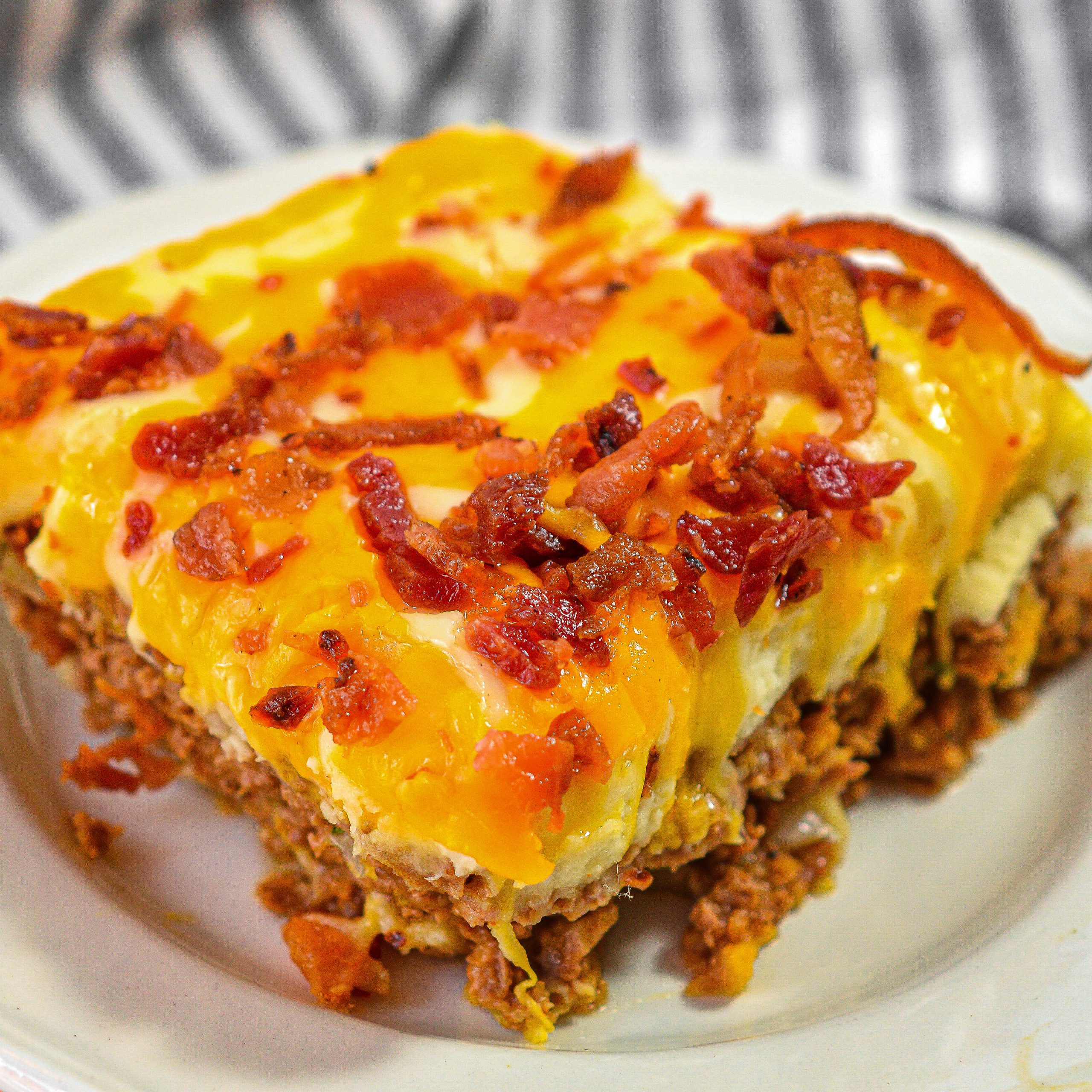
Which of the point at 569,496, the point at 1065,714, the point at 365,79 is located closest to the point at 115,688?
the point at 569,496

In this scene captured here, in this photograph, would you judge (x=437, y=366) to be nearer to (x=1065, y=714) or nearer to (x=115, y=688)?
(x=115, y=688)

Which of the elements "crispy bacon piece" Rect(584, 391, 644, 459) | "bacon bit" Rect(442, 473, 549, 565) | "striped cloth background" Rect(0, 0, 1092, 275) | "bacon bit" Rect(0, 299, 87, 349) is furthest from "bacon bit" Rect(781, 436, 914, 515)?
"striped cloth background" Rect(0, 0, 1092, 275)

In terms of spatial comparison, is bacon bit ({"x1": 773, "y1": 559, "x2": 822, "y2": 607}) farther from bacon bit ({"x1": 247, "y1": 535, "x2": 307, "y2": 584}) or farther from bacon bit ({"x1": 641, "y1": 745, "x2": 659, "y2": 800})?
bacon bit ({"x1": 247, "y1": 535, "x2": 307, "y2": 584})

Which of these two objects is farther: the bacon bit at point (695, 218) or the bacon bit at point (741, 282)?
the bacon bit at point (695, 218)

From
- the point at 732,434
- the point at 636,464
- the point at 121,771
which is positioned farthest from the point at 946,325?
the point at 121,771

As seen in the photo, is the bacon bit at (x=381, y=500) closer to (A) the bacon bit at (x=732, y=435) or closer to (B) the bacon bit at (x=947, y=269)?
(A) the bacon bit at (x=732, y=435)

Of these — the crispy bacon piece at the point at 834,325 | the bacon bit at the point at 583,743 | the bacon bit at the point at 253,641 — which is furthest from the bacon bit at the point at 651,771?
the crispy bacon piece at the point at 834,325
